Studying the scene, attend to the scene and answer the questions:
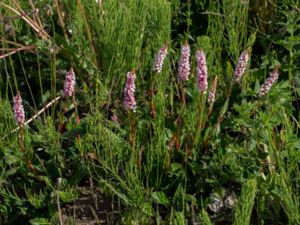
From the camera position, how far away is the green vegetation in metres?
1.91

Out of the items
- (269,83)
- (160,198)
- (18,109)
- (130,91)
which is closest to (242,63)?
(269,83)

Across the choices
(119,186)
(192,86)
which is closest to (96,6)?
(192,86)

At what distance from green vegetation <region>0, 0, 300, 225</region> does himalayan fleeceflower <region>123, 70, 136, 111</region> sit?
90 millimetres

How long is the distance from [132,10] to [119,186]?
28.4 inches

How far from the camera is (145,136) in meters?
2.02

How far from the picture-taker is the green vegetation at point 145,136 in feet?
6.26

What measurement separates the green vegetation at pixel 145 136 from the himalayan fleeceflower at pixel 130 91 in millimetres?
90

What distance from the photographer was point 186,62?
184cm

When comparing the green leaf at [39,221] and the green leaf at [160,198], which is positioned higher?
the green leaf at [160,198]

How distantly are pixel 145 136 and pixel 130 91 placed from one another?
286mm

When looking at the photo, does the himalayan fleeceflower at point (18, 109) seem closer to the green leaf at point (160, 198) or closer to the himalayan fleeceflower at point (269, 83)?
the green leaf at point (160, 198)

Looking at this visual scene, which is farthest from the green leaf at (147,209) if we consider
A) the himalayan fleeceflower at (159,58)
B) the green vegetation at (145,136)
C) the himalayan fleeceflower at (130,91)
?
the himalayan fleeceflower at (159,58)

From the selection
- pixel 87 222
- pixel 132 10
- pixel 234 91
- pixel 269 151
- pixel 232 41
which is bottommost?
pixel 87 222

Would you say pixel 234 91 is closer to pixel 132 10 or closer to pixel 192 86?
pixel 192 86
